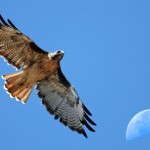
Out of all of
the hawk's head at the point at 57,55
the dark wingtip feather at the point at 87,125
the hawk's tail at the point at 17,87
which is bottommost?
the hawk's tail at the point at 17,87

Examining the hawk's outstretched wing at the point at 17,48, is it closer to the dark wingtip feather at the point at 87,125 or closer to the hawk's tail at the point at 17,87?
the hawk's tail at the point at 17,87

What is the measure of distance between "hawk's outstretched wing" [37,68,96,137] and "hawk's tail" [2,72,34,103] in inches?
30.6

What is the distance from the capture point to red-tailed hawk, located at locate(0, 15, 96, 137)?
13.2 m

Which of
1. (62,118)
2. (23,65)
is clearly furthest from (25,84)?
(62,118)

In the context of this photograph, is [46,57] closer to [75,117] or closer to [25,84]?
[25,84]

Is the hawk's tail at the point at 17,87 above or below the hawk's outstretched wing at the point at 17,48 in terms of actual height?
below

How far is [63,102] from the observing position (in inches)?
563

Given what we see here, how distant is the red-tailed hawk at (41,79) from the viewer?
13188 millimetres

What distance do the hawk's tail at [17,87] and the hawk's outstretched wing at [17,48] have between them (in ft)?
0.87

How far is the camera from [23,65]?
1344 centimetres

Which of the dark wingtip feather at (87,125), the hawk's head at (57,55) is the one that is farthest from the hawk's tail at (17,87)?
the dark wingtip feather at (87,125)

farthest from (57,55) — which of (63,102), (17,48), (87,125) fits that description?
(87,125)

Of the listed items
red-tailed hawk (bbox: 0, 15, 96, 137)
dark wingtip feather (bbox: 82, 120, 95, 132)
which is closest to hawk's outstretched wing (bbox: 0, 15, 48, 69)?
red-tailed hawk (bbox: 0, 15, 96, 137)

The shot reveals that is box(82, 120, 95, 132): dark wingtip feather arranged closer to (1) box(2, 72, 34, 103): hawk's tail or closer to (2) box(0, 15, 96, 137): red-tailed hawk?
(2) box(0, 15, 96, 137): red-tailed hawk
